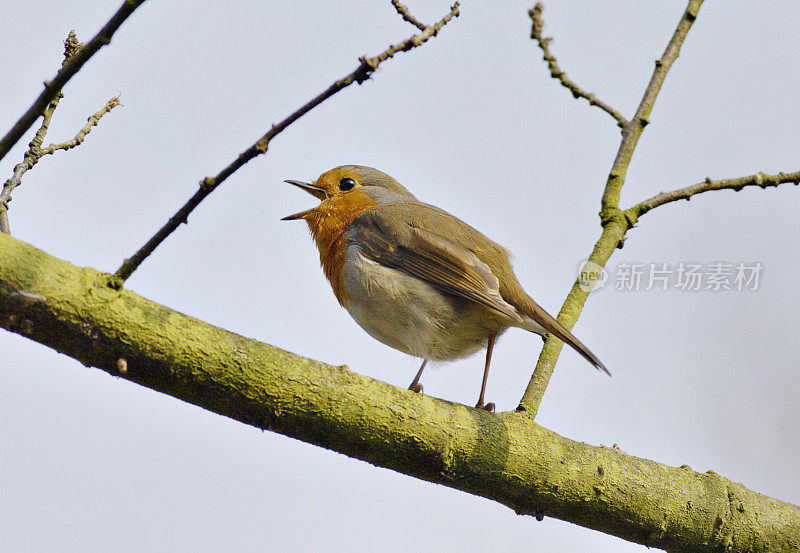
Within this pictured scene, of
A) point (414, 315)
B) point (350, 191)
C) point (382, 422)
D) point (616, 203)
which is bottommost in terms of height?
point (382, 422)

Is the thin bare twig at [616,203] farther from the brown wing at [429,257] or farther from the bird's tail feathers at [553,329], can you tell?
the brown wing at [429,257]

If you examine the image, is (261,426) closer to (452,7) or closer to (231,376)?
(231,376)

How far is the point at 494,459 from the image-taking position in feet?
10.1

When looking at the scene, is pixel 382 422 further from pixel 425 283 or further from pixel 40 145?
pixel 40 145

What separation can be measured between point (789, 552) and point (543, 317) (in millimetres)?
1457

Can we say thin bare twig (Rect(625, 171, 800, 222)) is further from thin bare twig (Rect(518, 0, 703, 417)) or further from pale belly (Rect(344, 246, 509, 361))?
pale belly (Rect(344, 246, 509, 361))

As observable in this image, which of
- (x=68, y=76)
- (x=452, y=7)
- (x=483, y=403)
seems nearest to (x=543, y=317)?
(x=483, y=403)

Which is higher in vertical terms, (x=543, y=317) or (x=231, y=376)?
(x=543, y=317)

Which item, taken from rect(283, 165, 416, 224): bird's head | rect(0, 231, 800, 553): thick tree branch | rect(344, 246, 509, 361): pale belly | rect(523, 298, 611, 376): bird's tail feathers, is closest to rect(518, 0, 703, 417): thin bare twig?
rect(523, 298, 611, 376): bird's tail feathers

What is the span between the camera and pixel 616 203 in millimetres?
4461

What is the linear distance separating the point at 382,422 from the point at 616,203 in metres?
2.25

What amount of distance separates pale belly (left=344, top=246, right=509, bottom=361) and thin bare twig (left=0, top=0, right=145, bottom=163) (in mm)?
2449

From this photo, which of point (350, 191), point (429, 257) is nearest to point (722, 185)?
point (429, 257)

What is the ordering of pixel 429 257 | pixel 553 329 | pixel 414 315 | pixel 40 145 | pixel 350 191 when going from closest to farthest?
1. pixel 40 145
2. pixel 553 329
3. pixel 414 315
4. pixel 429 257
5. pixel 350 191
